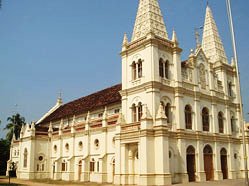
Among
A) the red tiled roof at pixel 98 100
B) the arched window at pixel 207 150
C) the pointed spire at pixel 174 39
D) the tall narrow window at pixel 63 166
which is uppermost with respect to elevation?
the pointed spire at pixel 174 39

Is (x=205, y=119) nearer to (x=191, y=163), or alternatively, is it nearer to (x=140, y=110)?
(x=191, y=163)

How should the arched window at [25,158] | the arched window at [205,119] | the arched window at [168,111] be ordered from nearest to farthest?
1. the arched window at [168,111]
2. the arched window at [205,119]
3. the arched window at [25,158]

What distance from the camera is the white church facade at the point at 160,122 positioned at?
93.2 feet

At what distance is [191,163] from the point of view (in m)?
32.0

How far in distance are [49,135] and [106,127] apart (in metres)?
16.2

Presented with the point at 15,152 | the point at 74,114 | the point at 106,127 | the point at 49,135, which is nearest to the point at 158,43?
the point at 106,127

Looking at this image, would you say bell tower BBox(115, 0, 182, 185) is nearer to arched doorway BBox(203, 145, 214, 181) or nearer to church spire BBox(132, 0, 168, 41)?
church spire BBox(132, 0, 168, 41)

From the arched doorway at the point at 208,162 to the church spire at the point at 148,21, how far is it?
13.8m

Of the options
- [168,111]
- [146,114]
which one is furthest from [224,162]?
[146,114]

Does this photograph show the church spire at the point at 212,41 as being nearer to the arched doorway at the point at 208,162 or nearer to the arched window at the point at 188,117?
the arched window at the point at 188,117

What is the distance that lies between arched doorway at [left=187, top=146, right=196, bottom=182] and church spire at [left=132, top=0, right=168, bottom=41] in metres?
12.7

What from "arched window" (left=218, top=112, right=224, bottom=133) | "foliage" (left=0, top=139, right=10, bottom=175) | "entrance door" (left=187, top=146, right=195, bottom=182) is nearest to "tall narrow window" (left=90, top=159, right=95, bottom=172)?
"entrance door" (left=187, top=146, right=195, bottom=182)

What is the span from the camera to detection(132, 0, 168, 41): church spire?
32.1 m

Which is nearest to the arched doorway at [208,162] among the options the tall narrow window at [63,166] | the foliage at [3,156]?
the tall narrow window at [63,166]
